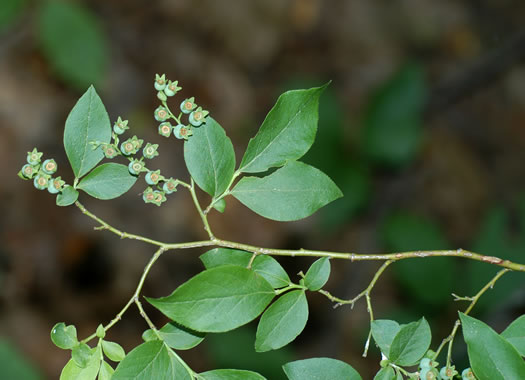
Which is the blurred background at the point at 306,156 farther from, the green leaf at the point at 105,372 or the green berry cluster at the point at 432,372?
the green leaf at the point at 105,372

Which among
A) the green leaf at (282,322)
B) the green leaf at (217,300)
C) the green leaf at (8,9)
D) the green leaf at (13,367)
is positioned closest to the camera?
the green leaf at (217,300)

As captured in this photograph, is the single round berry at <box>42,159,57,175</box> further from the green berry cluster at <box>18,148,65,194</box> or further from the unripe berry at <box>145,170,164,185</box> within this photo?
the unripe berry at <box>145,170,164,185</box>

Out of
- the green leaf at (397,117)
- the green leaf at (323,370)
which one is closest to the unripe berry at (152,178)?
the green leaf at (323,370)

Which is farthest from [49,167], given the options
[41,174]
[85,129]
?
[85,129]

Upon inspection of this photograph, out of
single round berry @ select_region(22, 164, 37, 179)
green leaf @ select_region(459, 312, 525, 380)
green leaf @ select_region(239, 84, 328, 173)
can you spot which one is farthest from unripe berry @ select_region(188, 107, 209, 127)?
green leaf @ select_region(459, 312, 525, 380)

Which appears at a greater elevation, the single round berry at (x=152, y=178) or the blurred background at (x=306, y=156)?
the single round berry at (x=152, y=178)

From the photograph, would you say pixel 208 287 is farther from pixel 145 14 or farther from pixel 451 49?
pixel 451 49
